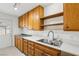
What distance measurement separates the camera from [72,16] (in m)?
1.69

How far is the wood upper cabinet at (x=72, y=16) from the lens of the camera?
5.36ft

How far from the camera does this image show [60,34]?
2.56 metres

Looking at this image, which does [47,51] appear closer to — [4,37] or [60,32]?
[60,32]

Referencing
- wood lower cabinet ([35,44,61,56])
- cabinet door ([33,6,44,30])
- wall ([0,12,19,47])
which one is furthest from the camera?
cabinet door ([33,6,44,30])

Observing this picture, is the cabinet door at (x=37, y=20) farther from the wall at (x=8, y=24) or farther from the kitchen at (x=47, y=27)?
the wall at (x=8, y=24)

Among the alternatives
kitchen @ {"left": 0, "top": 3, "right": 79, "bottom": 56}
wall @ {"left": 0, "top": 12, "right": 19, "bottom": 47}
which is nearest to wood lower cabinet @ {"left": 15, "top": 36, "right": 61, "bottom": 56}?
kitchen @ {"left": 0, "top": 3, "right": 79, "bottom": 56}

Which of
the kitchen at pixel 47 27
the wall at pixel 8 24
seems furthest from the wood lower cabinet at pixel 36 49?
the wall at pixel 8 24

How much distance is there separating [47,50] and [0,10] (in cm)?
109

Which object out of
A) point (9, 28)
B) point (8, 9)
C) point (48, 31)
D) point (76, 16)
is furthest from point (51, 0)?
point (48, 31)

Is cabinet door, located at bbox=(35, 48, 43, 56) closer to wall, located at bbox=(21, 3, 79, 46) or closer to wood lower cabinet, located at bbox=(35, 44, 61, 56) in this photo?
wood lower cabinet, located at bbox=(35, 44, 61, 56)

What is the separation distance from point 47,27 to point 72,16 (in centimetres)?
135

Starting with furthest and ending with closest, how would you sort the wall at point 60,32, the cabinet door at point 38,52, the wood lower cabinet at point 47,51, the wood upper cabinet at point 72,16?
the cabinet door at point 38,52 → the wall at point 60,32 → the wood lower cabinet at point 47,51 → the wood upper cabinet at point 72,16

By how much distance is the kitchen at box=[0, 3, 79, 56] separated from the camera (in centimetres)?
171

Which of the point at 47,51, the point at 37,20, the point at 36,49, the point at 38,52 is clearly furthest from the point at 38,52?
the point at 37,20
